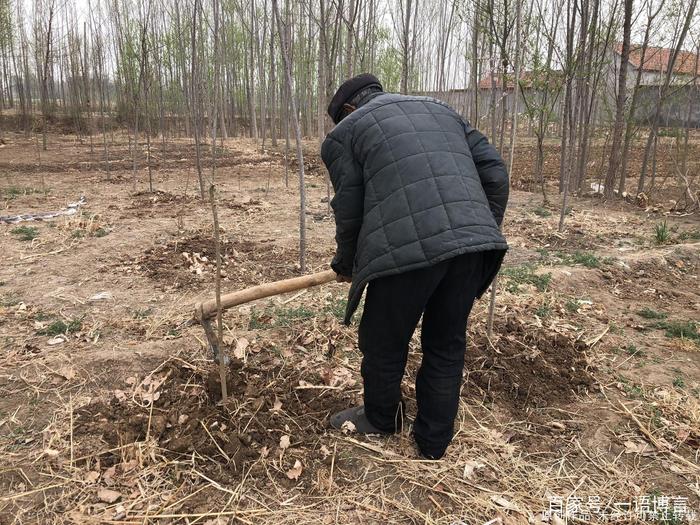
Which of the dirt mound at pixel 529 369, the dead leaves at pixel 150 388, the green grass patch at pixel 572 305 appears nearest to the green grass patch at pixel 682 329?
the green grass patch at pixel 572 305

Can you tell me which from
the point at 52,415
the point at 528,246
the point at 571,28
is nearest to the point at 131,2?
the point at 571,28

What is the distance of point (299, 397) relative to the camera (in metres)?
2.62

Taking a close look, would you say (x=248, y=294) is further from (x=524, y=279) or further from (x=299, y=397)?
(x=524, y=279)

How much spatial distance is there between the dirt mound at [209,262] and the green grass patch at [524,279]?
6.72 feet

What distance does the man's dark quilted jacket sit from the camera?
1802 mm

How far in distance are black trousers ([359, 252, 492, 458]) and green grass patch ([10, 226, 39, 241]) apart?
5.15 meters

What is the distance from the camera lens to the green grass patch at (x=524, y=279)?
429 centimetres

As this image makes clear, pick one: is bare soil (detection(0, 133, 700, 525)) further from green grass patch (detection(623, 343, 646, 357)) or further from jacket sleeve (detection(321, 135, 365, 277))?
jacket sleeve (detection(321, 135, 365, 277))

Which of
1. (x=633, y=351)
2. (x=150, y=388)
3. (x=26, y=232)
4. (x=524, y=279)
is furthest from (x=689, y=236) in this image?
(x=26, y=232)

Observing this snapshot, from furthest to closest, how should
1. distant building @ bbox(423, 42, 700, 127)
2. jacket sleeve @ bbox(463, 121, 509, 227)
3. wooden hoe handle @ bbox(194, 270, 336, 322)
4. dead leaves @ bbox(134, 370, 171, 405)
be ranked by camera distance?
distant building @ bbox(423, 42, 700, 127), dead leaves @ bbox(134, 370, 171, 405), wooden hoe handle @ bbox(194, 270, 336, 322), jacket sleeve @ bbox(463, 121, 509, 227)

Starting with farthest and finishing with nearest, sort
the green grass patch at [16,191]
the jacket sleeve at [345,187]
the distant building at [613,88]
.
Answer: the green grass patch at [16,191]
the distant building at [613,88]
the jacket sleeve at [345,187]

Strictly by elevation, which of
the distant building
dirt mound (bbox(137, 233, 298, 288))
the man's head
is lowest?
dirt mound (bbox(137, 233, 298, 288))

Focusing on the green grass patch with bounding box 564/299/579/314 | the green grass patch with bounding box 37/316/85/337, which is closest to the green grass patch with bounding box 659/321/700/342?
the green grass patch with bounding box 564/299/579/314

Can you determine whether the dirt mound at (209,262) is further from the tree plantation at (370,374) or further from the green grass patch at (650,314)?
the green grass patch at (650,314)
